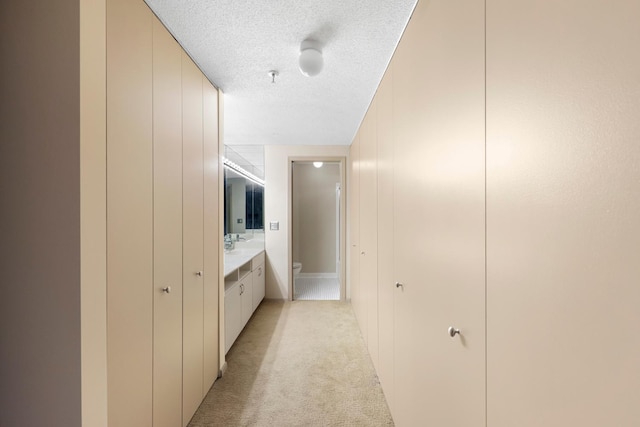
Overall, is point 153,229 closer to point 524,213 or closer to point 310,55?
point 310,55

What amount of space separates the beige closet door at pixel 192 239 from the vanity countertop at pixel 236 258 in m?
0.70

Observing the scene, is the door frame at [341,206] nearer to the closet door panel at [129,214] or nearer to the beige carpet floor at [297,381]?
the beige carpet floor at [297,381]

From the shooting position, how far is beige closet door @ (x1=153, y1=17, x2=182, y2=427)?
1.39 m

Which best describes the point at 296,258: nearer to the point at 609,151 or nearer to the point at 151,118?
the point at 151,118

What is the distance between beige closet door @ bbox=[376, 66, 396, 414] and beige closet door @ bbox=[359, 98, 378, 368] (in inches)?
5.8

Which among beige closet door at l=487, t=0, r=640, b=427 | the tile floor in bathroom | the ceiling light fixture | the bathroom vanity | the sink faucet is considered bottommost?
the tile floor in bathroom

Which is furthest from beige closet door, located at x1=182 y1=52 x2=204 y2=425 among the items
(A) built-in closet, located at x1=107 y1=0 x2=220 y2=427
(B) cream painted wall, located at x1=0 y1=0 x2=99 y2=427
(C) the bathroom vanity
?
(B) cream painted wall, located at x1=0 y1=0 x2=99 y2=427

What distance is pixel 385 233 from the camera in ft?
6.22

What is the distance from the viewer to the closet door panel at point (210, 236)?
201cm

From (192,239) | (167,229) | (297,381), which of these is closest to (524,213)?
(167,229)

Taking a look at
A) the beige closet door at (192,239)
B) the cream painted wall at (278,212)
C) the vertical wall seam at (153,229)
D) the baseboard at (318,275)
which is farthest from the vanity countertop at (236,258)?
the baseboard at (318,275)

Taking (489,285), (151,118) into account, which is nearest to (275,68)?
(151,118)

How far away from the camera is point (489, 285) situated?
0.77 meters

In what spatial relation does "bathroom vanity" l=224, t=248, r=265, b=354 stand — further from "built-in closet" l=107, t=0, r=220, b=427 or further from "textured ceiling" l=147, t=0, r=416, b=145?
"textured ceiling" l=147, t=0, r=416, b=145
